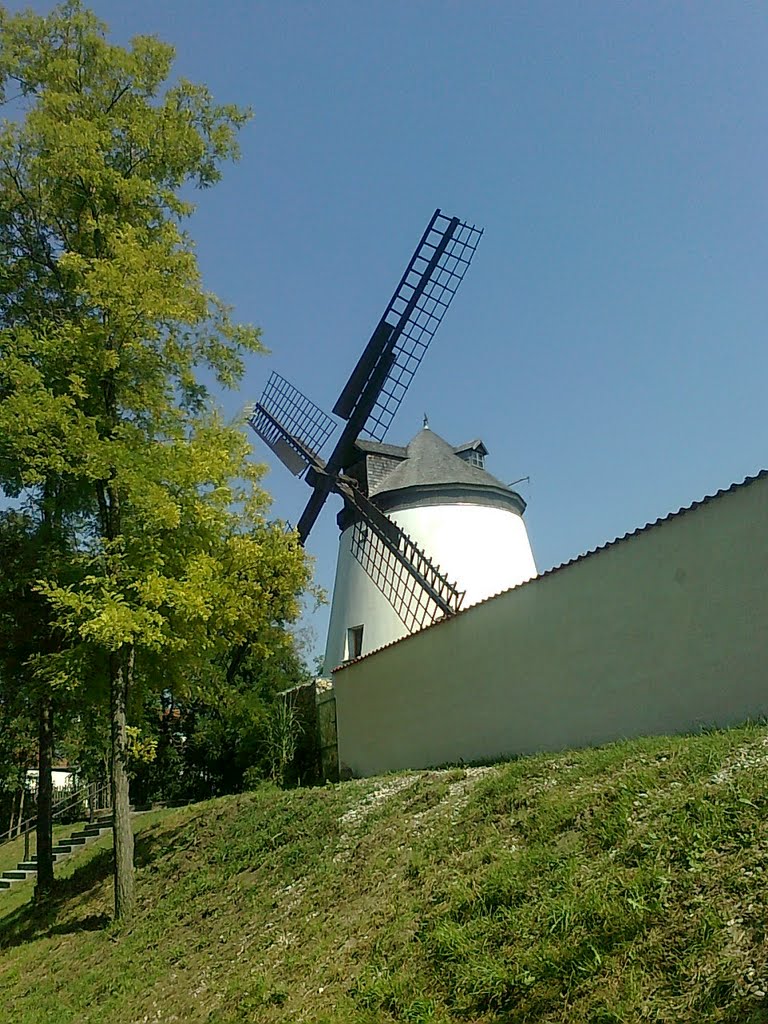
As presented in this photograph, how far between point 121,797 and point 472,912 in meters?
5.57

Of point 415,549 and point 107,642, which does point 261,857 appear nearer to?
point 107,642

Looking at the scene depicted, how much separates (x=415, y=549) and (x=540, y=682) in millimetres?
7269

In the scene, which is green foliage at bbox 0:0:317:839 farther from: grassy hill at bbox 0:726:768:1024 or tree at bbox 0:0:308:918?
grassy hill at bbox 0:726:768:1024

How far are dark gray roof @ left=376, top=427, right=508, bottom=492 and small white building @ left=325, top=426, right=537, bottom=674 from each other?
25 mm

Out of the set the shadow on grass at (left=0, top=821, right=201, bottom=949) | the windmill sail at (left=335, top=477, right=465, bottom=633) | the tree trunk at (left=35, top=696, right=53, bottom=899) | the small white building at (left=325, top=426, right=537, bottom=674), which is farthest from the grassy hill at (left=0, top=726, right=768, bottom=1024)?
the small white building at (left=325, top=426, right=537, bottom=674)

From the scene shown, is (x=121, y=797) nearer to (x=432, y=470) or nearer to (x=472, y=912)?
(x=472, y=912)

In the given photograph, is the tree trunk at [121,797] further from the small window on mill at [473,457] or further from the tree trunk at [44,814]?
the small window on mill at [473,457]

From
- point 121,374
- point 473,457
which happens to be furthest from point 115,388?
point 473,457

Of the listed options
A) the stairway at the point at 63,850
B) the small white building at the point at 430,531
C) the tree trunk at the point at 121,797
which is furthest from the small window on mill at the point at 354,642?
the tree trunk at the point at 121,797

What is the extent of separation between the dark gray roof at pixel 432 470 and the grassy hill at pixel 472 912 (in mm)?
10437

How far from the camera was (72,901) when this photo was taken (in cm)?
1141

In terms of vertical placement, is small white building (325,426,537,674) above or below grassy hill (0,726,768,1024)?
above

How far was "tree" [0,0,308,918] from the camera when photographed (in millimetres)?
8922

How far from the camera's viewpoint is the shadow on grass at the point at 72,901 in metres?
10.2
